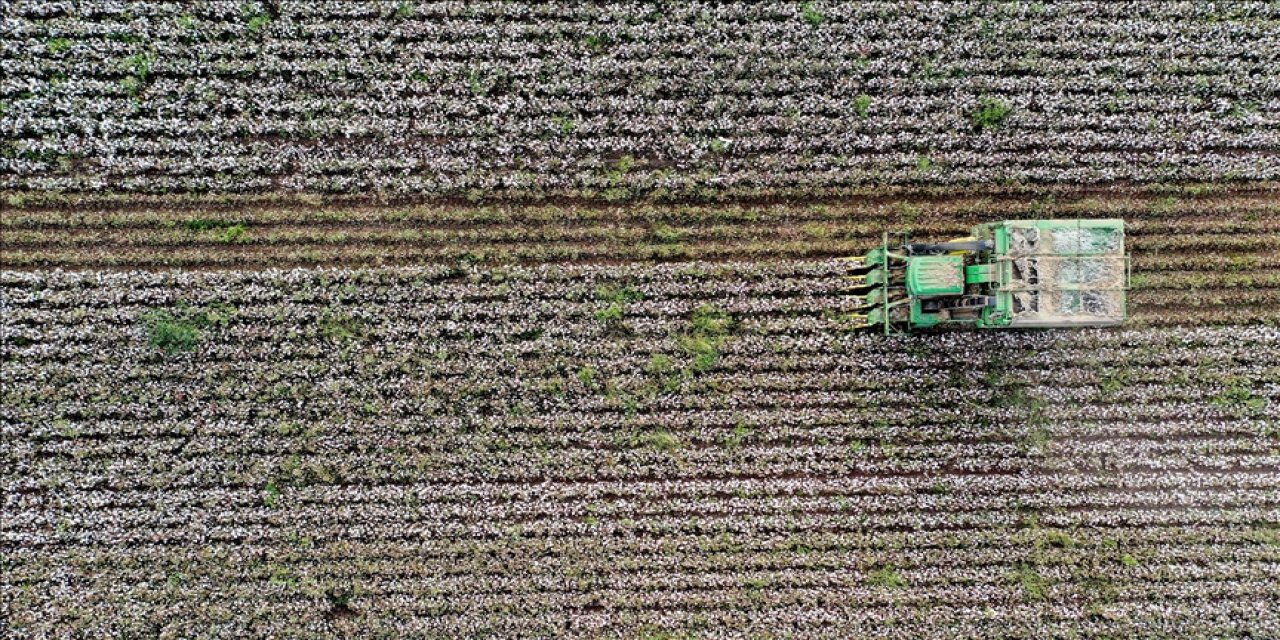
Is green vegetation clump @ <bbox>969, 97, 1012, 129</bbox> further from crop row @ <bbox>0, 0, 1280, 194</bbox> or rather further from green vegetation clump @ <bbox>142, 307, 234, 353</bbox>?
green vegetation clump @ <bbox>142, 307, 234, 353</bbox>

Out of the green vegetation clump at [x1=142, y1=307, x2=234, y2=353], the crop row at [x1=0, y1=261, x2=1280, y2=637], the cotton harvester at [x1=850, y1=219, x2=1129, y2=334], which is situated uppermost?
the cotton harvester at [x1=850, y1=219, x2=1129, y2=334]

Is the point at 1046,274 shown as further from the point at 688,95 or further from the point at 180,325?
the point at 180,325

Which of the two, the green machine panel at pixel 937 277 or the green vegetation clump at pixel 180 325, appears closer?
the green machine panel at pixel 937 277

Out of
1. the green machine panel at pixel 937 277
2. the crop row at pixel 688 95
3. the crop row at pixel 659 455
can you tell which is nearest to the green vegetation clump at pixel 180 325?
the crop row at pixel 659 455

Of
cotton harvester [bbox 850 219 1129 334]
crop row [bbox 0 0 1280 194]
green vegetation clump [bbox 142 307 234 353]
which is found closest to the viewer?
cotton harvester [bbox 850 219 1129 334]

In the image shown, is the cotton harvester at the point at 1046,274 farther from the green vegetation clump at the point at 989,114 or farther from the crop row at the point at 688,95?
the green vegetation clump at the point at 989,114

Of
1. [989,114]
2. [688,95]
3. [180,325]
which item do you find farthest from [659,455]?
[180,325]

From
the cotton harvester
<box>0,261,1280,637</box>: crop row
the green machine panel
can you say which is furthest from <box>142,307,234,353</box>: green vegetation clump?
the cotton harvester

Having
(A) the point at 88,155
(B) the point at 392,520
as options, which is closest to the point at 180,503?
(B) the point at 392,520

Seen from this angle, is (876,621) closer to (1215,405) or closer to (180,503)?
(1215,405)
